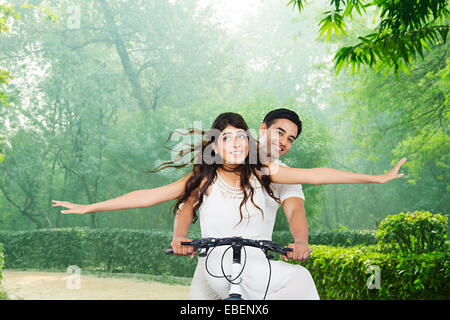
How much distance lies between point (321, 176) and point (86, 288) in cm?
1315

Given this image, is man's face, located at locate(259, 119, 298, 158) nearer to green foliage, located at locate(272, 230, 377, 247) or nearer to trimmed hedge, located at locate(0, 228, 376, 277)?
green foliage, located at locate(272, 230, 377, 247)

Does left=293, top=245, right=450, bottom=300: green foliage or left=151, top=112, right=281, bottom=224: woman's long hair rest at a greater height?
left=151, top=112, right=281, bottom=224: woman's long hair

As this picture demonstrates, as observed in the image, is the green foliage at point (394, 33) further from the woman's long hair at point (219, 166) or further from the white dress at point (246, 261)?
the white dress at point (246, 261)

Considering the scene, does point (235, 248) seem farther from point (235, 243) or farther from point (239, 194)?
point (239, 194)

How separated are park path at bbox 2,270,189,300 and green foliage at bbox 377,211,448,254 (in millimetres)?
5666

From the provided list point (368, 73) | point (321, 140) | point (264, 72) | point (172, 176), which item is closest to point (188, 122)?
point (172, 176)

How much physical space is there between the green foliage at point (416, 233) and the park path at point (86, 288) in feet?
18.6

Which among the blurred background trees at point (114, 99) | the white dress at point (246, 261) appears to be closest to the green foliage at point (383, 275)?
the white dress at point (246, 261)

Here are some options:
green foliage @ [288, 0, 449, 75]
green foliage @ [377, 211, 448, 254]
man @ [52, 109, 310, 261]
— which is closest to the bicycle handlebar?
man @ [52, 109, 310, 261]

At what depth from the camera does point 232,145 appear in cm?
271

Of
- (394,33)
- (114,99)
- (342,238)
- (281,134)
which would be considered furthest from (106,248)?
(281,134)

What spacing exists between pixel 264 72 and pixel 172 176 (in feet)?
58.8

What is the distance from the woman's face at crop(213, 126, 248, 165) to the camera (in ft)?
8.78

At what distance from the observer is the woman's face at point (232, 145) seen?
8.78 feet
